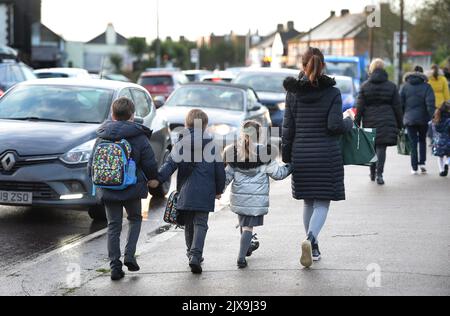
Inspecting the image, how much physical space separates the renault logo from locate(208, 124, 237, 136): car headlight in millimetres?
7105

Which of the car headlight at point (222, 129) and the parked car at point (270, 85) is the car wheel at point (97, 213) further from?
the parked car at point (270, 85)

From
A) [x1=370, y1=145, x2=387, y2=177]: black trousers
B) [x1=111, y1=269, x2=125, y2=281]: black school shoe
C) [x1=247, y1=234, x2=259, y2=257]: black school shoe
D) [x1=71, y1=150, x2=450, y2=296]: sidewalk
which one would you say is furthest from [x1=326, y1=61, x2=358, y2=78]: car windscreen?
[x1=111, y1=269, x2=125, y2=281]: black school shoe

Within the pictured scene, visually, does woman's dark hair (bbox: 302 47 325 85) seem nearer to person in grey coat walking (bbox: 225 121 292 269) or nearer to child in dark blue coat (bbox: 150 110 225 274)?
person in grey coat walking (bbox: 225 121 292 269)

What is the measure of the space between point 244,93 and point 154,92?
685 inches

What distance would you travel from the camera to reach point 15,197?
1028 centimetres

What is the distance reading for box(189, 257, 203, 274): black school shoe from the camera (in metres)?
7.77

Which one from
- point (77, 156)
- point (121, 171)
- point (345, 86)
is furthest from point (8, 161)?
point (345, 86)

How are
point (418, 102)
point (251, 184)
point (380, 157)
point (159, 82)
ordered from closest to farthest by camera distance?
point (251, 184) < point (380, 157) < point (418, 102) < point (159, 82)

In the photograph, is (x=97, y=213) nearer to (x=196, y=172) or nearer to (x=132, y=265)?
(x=132, y=265)

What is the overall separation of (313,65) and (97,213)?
3899 mm

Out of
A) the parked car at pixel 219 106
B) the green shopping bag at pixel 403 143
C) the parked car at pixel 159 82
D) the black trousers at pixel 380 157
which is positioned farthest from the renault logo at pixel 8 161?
the parked car at pixel 159 82

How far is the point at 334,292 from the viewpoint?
6980 millimetres

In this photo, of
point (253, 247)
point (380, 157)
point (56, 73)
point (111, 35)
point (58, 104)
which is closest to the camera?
point (253, 247)
